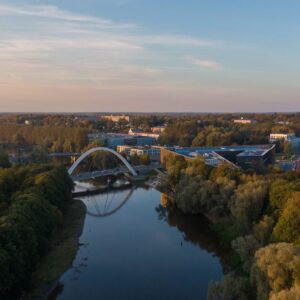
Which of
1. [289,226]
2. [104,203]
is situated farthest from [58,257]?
[104,203]

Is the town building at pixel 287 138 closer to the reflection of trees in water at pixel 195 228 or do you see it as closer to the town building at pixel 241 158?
the town building at pixel 241 158

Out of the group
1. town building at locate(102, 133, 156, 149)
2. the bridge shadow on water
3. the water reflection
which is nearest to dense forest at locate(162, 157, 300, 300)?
the bridge shadow on water

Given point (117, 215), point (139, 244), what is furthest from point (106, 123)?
point (139, 244)

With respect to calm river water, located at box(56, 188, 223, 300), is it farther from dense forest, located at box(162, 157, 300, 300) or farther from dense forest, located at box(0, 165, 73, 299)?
dense forest, located at box(0, 165, 73, 299)

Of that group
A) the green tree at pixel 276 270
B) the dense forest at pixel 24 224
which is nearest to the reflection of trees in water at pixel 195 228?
the green tree at pixel 276 270

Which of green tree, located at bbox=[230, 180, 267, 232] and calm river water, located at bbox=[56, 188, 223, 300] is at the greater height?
green tree, located at bbox=[230, 180, 267, 232]

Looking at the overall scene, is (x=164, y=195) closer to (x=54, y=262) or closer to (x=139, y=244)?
(x=139, y=244)
